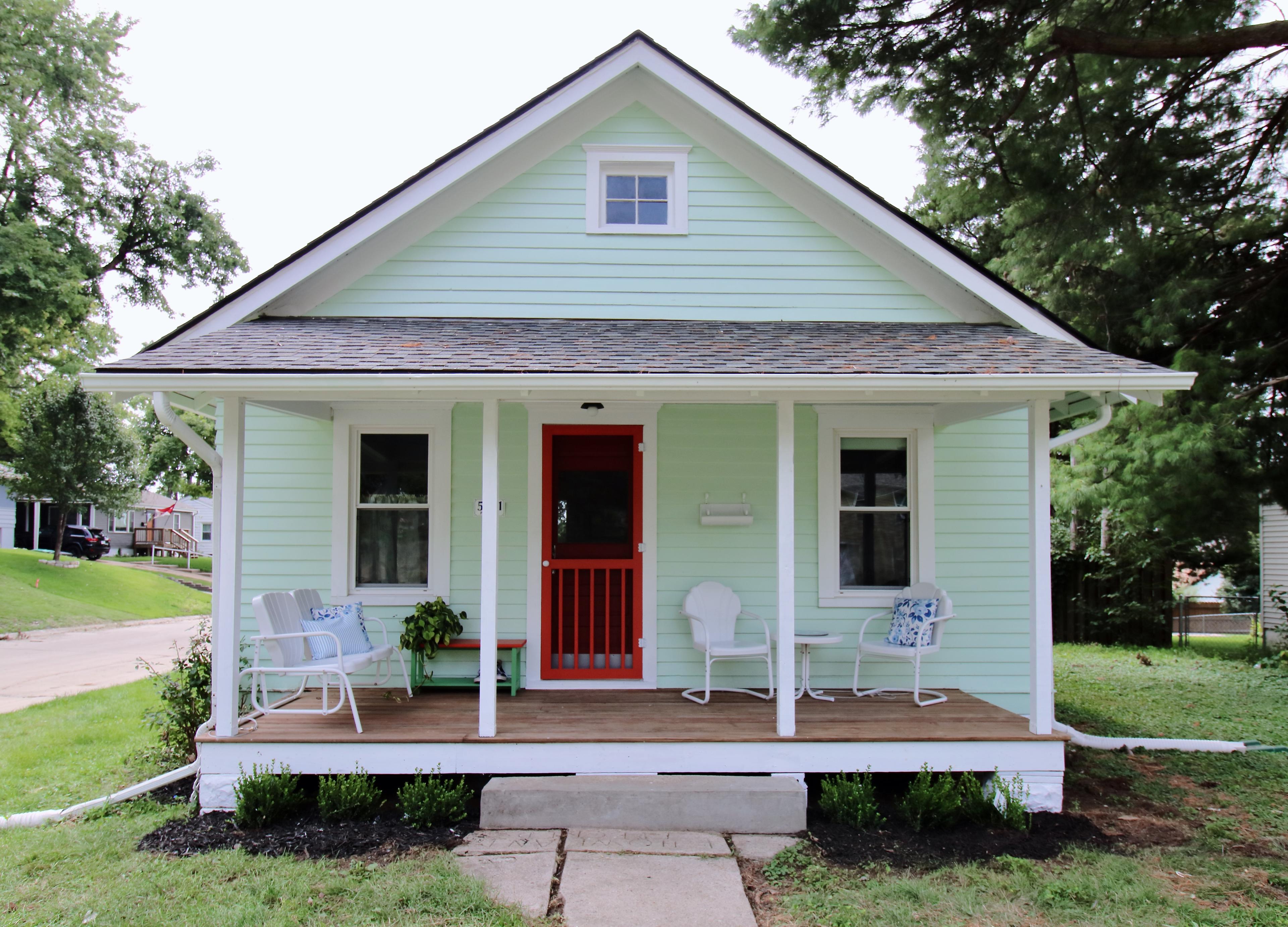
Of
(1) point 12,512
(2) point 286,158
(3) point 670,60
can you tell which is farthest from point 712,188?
(1) point 12,512

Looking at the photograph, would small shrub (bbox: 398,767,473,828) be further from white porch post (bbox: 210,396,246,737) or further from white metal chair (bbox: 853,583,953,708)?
white metal chair (bbox: 853,583,953,708)

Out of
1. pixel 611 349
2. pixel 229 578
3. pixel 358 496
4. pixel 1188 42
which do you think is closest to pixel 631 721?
pixel 611 349

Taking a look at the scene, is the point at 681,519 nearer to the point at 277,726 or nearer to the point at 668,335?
the point at 668,335

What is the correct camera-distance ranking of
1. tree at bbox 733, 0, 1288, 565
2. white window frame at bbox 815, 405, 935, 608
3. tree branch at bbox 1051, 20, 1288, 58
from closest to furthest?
white window frame at bbox 815, 405, 935, 608 → tree branch at bbox 1051, 20, 1288, 58 → tree at bbox 733, 0, 1288, 565

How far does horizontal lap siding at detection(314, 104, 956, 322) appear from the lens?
6.58 meters

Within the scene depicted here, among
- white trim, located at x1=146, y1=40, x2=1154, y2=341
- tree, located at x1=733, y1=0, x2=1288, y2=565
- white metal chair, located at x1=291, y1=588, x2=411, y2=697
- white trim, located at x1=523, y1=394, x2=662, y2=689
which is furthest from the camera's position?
tree, located at x1=733, y1=0, x2=1288, y2=565

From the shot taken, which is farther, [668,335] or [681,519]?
[681,519]

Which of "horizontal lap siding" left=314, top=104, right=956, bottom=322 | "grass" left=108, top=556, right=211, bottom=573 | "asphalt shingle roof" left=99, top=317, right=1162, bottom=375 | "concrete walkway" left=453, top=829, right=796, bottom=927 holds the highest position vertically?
"horizontal lap siding" left=314, top=104, right=956, bottom=322

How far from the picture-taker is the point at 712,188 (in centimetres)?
669

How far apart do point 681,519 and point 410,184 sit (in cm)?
324

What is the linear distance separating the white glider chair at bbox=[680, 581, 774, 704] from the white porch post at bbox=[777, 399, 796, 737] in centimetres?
90

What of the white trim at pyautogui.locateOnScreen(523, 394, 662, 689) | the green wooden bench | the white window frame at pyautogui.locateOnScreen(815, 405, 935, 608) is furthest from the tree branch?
the green wooden bench

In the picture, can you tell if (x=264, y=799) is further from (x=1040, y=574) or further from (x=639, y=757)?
(x=1040, y=574)

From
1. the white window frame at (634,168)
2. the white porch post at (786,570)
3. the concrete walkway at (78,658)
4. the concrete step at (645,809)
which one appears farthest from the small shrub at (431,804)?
the concrete walkway at (78,658)
